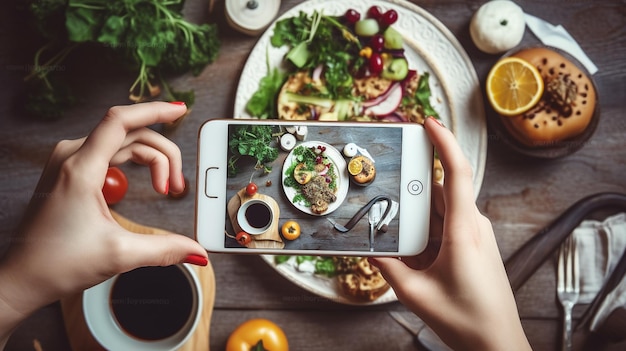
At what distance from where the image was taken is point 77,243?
1.16 m

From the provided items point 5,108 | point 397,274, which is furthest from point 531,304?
point 5,108

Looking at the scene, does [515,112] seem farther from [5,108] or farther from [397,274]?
[5,108]

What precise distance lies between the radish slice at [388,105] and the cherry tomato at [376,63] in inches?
3.2

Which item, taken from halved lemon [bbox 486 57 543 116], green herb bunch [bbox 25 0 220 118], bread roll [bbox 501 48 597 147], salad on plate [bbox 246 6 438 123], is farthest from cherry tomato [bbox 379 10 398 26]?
green herb bunch [bbox 25 0 220 118]

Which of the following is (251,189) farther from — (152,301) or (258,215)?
(152,301)

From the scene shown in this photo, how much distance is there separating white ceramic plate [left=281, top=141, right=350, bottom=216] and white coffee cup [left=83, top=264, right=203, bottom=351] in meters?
0.43

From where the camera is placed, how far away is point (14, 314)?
124 cm

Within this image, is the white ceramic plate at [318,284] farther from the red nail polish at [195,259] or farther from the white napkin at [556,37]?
the white napkin at [556,37]

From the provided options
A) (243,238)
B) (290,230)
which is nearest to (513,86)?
(290,230)

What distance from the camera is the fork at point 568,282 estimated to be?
179cm

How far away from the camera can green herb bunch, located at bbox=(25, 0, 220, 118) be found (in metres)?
1.66

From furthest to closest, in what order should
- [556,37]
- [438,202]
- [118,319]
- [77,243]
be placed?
[556,37] → [118,319] → [438,202] → [77,243]

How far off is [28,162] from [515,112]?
1615 mm

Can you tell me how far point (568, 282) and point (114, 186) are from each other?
5.03 ft
